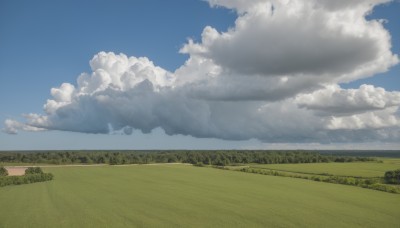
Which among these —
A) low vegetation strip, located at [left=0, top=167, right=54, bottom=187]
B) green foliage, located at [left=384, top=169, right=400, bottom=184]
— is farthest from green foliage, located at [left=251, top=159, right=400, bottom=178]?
low vegetation strip, located at [left=0, top=167, right=54, bottom=187]

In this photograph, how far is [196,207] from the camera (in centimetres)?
4572

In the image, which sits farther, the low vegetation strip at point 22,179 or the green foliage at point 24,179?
the low vegetation strip at point 22,179

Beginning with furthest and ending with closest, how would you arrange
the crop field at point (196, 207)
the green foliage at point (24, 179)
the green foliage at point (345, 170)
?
the green foliage at point (345, 170) < the green foliage at point (24, 179) < the crop field at point (196, 207)

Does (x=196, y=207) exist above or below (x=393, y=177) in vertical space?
below

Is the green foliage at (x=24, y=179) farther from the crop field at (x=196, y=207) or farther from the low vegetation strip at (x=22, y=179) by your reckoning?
the crop field at (x=196, y=207)

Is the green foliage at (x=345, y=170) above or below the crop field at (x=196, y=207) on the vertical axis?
above

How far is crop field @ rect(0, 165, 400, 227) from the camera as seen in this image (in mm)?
37625

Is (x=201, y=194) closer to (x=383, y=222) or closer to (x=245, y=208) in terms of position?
(x=245, y=208)

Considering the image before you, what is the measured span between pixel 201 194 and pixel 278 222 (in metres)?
22.2

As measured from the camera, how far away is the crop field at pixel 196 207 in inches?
1481

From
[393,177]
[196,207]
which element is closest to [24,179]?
[196,207]

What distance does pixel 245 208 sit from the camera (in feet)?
149

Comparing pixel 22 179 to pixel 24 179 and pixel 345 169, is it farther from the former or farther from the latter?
pixel 345 169

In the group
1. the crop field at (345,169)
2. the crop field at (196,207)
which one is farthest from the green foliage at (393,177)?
the crop field at (196,207)
